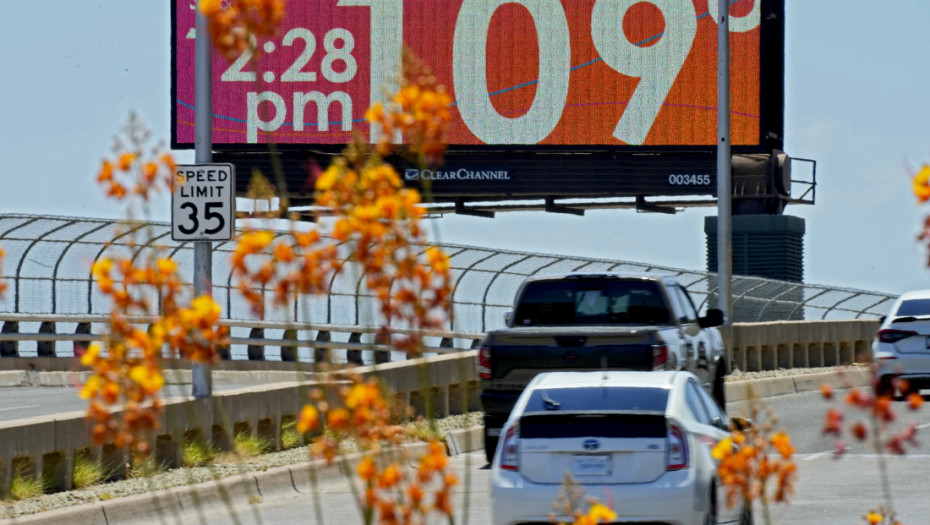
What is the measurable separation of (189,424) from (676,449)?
6.05m

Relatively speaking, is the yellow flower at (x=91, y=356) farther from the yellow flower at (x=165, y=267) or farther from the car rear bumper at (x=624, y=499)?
the car rear bumper at (x=624, y=499)

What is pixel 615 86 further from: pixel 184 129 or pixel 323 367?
pixel 323 367

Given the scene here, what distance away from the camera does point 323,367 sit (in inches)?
189

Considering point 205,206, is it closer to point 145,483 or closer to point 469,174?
point 145,483

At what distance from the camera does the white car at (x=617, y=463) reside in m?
10.5

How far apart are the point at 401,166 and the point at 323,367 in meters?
44.4

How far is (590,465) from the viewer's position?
10.7 m

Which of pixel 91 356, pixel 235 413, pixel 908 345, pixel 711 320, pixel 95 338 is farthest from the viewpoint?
pixel 95 338

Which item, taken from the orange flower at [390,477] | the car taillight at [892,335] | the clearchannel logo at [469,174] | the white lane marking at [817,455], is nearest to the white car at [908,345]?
the car taillight at [892,335]

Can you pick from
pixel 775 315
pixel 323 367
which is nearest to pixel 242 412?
pixel 323 367

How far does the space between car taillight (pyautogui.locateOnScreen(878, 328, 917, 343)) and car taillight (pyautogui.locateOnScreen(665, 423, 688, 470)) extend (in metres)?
14.8

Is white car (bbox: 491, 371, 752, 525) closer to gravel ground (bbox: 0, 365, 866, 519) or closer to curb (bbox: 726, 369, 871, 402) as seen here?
gravel ground (bbox: 0, 365, 866, 519)

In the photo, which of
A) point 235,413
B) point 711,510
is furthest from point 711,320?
point 711,510

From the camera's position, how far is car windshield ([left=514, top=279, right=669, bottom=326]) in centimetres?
1739
